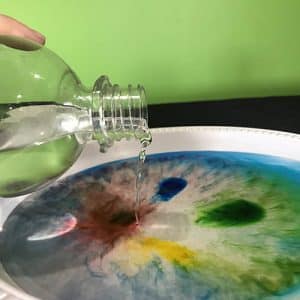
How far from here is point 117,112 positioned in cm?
57

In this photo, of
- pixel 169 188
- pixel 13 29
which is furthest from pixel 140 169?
pixel 13 29

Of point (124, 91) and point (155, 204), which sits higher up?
point (124, 91)

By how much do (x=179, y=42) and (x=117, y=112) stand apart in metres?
0.28

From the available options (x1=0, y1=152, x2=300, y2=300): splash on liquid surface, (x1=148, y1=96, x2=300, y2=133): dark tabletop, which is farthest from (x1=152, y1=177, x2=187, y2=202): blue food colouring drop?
(x1=148, y1=96, x2=300, y2=133): dark tabletop

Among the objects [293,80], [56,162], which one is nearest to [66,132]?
[56,162]

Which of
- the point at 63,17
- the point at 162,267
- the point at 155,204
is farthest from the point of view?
the point at 63,17

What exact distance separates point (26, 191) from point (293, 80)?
0.42 meters

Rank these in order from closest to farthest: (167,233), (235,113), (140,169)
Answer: (167,233), (140,169), (235,113)

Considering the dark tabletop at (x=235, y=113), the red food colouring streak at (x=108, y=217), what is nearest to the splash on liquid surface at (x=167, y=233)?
the red food colouring streak at (x=108, y=217)

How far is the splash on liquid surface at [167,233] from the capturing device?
0.49m

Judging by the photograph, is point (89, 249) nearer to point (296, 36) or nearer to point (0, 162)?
point (0, 162)

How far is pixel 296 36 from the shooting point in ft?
2.71

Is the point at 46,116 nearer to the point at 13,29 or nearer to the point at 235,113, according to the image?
the point at 13,29

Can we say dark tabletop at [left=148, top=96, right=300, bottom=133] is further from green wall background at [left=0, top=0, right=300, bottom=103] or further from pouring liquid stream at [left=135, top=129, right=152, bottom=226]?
pouring liquid stream at [left=135, top=129, right=152, bottom=226]
